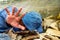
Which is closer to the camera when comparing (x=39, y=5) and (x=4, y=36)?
(x=4, y=36)

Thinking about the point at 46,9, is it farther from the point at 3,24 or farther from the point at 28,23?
the point at 3,24

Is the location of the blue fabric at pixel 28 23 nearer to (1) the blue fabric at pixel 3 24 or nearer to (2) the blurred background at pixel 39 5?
(1) the blue fabric at pixel 3 24

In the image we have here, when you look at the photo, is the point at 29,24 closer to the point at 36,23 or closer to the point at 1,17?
the point at 36,23

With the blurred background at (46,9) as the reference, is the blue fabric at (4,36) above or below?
below

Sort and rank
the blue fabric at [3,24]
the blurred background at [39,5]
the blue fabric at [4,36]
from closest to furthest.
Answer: the blue fabric at [4,36] → the blue fabric at [3,24] → the blurred background at [39,5]

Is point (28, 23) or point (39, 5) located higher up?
point (39, 5)

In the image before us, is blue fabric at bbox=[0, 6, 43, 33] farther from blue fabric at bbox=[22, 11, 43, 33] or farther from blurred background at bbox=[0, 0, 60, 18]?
blurred background at bbox=[0, 0, 60, 18]

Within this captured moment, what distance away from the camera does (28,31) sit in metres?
1.65

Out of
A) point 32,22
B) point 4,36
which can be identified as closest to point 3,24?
point 4,36

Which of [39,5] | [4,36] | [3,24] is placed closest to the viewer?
[4,36]

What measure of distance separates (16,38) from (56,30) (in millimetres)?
413

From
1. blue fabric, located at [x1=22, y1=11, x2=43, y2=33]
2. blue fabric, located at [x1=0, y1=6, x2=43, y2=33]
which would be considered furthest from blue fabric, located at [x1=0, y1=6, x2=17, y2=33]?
blue fabric, located at [x1=22, y1=11, x2=43, y2=33]

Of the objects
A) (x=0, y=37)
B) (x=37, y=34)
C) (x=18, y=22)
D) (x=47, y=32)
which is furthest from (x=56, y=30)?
(x=0, y=37)

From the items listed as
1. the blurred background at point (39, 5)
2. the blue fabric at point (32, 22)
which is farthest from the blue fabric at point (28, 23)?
the blurred background at point (39, 5)
